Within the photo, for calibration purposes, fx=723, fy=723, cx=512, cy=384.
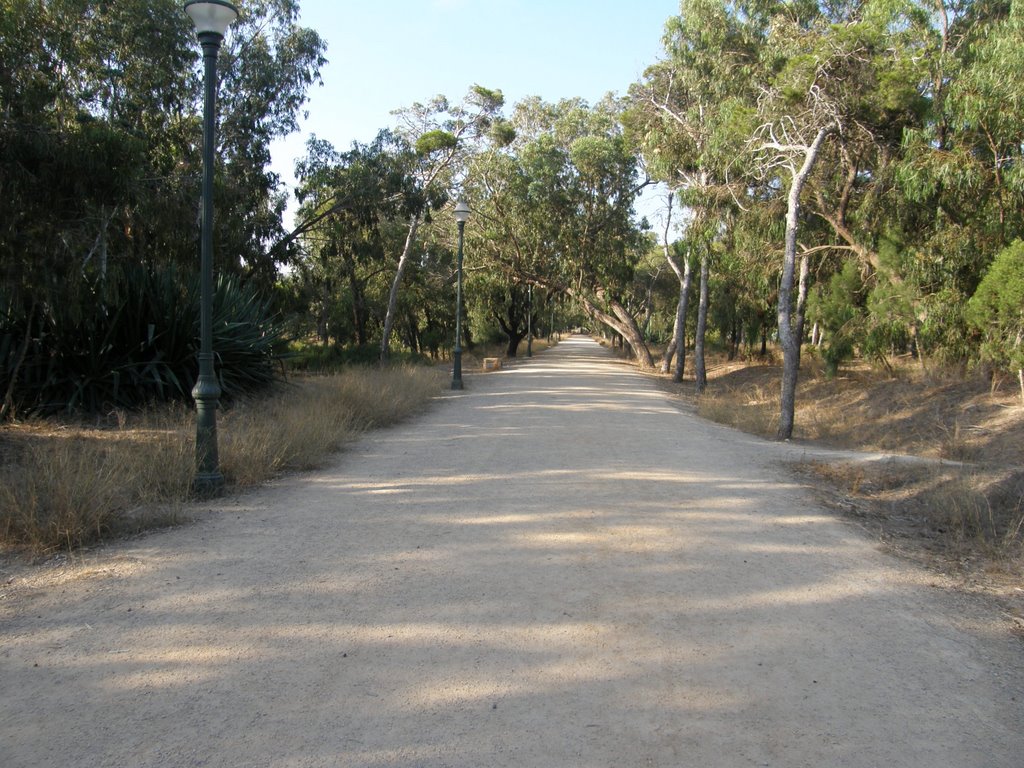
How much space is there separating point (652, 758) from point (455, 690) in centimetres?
92

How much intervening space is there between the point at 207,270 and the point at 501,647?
4754mm

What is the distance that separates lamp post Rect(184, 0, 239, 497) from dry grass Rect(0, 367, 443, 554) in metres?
0.18

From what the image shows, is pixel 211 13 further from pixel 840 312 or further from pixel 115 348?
pixel 840 312

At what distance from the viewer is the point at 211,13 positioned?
6.51 m

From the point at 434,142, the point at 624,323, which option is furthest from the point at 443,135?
the point at 624,323

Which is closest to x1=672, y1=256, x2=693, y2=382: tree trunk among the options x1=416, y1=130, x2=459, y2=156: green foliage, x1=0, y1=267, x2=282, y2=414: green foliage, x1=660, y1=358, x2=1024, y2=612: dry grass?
x1=660, y1=358, x2=1024, y2=612: dry grass

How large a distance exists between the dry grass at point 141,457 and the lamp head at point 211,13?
393cm

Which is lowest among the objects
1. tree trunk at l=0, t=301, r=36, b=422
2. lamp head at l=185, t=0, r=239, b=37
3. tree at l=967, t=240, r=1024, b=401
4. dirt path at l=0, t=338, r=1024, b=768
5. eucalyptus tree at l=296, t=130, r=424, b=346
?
dirt path at l=0, t=338, r=1024, b=768

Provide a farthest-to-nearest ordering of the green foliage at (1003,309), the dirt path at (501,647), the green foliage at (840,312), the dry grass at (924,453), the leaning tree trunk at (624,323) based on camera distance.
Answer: the leaning tree trunk at (624,323)
the green foliage at (840,312)
the green foliage at (1003,309)
the dry grass at (924,453)
the dirt path at (501,647)

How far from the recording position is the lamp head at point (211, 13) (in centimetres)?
645

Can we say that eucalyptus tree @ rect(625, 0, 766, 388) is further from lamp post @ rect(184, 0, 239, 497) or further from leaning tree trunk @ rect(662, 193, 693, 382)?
lamp post @ rect(184, 0, 239, 497)

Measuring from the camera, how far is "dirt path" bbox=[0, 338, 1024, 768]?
2885 mm

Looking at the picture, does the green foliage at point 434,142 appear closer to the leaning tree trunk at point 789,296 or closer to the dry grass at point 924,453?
the dry grass at point 924,453

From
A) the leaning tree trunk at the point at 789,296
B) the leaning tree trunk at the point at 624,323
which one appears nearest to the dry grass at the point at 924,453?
the leaning tree trunk at the point at 789,296
